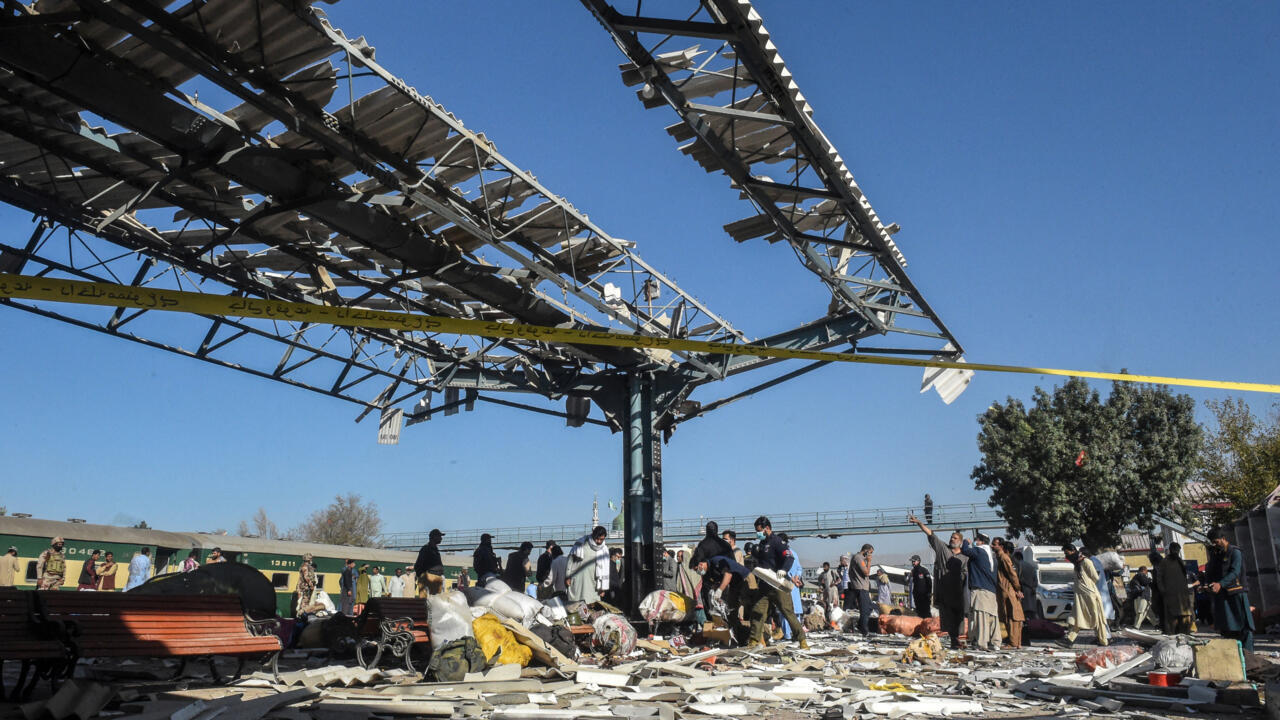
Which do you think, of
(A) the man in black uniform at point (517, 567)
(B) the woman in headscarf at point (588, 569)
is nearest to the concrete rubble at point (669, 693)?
(B) the woman in headscarf at point (588, 569)

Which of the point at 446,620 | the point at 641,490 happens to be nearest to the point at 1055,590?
the point at 641,490

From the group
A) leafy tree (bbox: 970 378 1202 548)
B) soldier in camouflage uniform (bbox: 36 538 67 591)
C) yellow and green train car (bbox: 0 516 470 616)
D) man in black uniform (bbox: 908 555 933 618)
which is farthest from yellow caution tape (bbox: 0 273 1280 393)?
leafy tree (bbox: 970 378 1202 548)

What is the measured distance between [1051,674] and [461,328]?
6643 millimetres

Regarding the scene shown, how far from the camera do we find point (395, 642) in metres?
8.59

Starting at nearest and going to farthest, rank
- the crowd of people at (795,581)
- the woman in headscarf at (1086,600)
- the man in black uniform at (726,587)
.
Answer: the crowd of people at (795,581) → the man in black uniform at (726,587) → the woman in headscarf at (1086,600)

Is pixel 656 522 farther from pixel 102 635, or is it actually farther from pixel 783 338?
pixel 102 635

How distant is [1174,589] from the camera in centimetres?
1302

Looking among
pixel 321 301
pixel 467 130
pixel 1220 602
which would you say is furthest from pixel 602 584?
pixel 1220 602

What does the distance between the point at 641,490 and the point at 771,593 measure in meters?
4.81

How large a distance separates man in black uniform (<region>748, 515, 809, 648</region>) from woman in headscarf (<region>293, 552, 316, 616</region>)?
13.5 m

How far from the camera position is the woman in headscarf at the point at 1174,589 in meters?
12.9

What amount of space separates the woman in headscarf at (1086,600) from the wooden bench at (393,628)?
A: 32.0 ft

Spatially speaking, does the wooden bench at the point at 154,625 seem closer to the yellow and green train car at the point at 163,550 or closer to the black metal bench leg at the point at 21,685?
the black metal bench leg at the point at 21,685

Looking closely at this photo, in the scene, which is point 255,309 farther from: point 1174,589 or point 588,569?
point 1174,589
